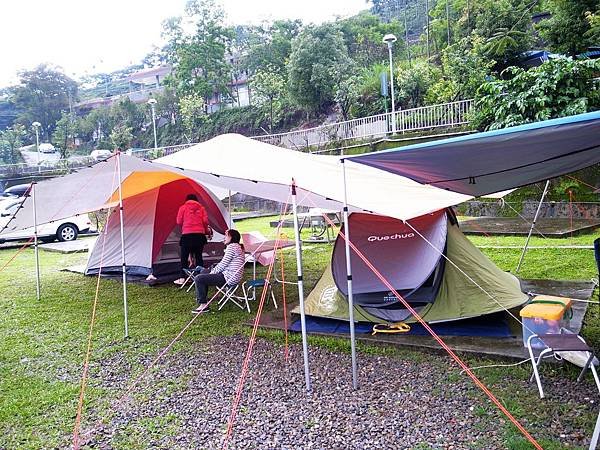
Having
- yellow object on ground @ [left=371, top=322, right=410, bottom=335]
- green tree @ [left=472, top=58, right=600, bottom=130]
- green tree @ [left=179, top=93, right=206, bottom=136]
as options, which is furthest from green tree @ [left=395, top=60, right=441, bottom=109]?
green tree @ [left=179, top=93, right=206, bottom=136]

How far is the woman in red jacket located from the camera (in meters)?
6.89

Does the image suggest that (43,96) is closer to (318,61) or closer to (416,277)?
(318,61)

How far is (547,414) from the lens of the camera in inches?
120

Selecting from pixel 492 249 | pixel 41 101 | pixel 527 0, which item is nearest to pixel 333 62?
pixel 527 0

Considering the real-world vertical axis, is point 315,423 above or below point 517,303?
below

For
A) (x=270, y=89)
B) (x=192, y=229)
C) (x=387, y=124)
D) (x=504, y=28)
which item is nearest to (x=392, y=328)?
(x=192, y=229)

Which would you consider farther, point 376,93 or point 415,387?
point 376,93

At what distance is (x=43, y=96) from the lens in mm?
48219

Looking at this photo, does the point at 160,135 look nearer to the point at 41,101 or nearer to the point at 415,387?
the point at 41,101

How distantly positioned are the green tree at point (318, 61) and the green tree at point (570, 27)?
9684 millimetres

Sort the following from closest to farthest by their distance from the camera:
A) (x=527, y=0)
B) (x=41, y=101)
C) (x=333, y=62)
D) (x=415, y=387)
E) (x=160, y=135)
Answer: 1. (x=415, y=387)
2. (x=527, y=0)
3. (x=333, y=62)
4. (x=160, y=135)
5. (x=41, y=101)

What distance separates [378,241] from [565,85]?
8050 mm

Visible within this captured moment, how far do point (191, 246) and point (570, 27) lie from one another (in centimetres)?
1405

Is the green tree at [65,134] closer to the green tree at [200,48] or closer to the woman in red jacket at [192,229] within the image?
the green tree at [200,48]
